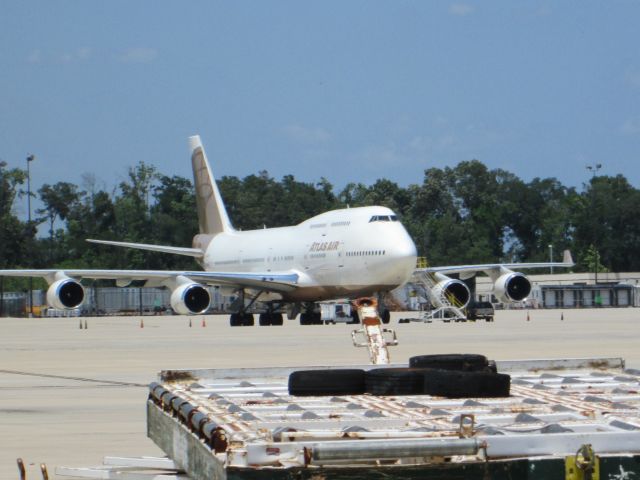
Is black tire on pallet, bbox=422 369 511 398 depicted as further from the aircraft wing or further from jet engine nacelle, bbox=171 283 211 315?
the aircraft wing

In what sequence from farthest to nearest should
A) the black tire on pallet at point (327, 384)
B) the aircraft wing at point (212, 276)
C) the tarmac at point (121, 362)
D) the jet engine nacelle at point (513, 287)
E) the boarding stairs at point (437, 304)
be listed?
1. the boarding stairs at point (437, 304)
2. the jet engine nacelle at point (513, 287)
3. the aircraft wing at point (212, 276)
4. the tarmac at point (121, 362)
5. the black tire on pallet at point (327, 384)

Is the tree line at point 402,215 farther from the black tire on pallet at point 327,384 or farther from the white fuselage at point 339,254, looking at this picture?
the black tire on pallet at point 327,384

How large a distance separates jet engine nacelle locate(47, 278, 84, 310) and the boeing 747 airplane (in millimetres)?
35

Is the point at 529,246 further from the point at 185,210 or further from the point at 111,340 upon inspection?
the point at 111,340

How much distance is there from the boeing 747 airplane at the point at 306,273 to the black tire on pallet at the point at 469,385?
3983cm

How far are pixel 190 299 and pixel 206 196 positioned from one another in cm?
1697

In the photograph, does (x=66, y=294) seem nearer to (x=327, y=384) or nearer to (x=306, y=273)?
(x=306, y=273)

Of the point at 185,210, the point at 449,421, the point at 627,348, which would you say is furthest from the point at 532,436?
the point at 185,210

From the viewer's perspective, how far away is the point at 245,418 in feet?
18.9

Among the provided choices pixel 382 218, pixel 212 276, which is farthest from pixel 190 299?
pixel 382 218

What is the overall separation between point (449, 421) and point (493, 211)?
147975 mm

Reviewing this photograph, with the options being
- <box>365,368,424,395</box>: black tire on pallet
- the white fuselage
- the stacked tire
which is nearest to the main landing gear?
the white fuselage

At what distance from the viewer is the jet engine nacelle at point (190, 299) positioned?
48.4m

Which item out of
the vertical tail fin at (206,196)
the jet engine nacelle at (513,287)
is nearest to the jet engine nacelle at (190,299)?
the jet engine nacelle at (513,287)
